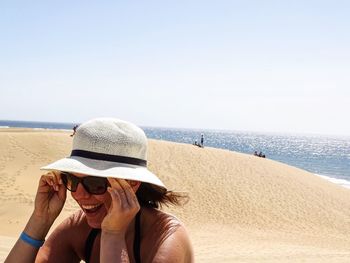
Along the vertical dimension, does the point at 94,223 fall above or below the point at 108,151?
below

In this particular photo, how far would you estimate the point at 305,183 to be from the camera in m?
25.1

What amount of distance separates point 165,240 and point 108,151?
1.59 feet

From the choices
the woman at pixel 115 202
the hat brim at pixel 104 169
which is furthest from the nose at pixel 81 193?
the hat brim at pixel 104 169

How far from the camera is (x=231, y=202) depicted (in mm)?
19906

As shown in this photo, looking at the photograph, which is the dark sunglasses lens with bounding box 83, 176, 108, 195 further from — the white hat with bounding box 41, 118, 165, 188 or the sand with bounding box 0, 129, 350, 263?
the sand with bounding box 0, 129, 350, 263

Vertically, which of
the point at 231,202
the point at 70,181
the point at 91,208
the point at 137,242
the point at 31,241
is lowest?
the point at 231,202

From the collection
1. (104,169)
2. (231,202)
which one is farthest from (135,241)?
(231,202)

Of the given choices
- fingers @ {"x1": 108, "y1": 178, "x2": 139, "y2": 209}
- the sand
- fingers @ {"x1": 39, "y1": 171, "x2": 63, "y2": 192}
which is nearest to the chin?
fingers @ {"x1": 108, "y1": 178, "x2": 139, "y2": 209}

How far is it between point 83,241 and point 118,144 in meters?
0.65

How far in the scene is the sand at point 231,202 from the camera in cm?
1247

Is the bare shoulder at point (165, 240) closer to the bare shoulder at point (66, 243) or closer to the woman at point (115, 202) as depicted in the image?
the woman at point (115, 202)

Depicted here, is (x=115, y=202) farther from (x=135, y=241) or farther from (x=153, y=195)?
(x=153, y=195)

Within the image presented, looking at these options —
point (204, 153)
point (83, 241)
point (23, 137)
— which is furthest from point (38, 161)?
point (83, 241)

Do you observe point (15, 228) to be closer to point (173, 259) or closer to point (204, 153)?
point (173, 259)
